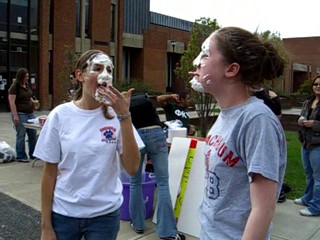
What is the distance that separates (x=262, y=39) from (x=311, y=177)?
14.4ft

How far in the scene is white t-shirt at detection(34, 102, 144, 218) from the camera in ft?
6.98

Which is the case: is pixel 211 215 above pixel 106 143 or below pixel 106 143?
below

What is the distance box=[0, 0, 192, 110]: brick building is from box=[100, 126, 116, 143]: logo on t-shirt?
19186mm

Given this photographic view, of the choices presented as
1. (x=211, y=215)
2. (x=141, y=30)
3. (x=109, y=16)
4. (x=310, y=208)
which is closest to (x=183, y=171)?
(x=310, y=208)

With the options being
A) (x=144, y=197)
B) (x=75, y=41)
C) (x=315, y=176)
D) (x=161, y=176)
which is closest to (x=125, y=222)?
(x=144, y=197)

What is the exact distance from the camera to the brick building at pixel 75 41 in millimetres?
21875

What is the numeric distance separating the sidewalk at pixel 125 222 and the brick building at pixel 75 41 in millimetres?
13884

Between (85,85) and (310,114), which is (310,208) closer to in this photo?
(310,114)

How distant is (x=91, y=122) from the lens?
2.18 metres

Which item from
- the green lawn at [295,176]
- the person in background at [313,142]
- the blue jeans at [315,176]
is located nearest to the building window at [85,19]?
the green lawn at [295,176]

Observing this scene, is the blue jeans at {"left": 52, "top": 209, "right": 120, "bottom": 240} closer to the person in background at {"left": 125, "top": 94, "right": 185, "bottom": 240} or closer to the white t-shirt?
the white t-shirt

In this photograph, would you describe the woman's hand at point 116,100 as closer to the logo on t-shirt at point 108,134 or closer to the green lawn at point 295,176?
the logo on t-shirt at point 108,134

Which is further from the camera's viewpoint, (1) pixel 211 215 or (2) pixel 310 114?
(2) pixel 310 114

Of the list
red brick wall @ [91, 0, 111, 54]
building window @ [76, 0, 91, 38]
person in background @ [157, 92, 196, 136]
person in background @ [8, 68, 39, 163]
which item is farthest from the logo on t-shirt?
red brick wall @ [91, 0, 111, 54]
